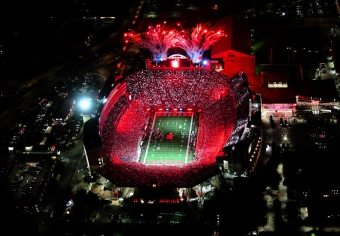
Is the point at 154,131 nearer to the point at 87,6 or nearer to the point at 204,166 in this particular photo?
the point at 204,166

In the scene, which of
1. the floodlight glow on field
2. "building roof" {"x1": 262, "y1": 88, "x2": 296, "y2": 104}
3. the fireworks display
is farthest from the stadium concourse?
"building roof" {"x1": 262, "y1": 88, "x2": 296, "y2": 104}

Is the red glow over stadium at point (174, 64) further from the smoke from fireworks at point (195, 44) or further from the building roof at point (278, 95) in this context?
the building roof at point (278, 95)

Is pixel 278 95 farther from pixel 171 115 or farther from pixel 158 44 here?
pixel 158 44

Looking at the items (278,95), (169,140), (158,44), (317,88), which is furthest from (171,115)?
(317,88)

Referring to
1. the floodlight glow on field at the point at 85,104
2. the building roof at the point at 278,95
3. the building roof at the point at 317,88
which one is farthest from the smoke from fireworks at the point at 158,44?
the building roof at the point at 317,88

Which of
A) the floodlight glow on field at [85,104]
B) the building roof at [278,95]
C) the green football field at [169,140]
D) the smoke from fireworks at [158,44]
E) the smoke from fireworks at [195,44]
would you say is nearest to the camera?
the green football field at [169,140]

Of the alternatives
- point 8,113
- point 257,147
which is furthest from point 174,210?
point 8,113

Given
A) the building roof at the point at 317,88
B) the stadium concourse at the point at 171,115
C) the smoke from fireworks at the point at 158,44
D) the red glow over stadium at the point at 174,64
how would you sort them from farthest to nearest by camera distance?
the smoke from fireworks at the point at 158,44 → the red glow over stadium at the point at 174,64 → the building roof at the point at 317,88 → the stadium concourse at the point at 171,115
